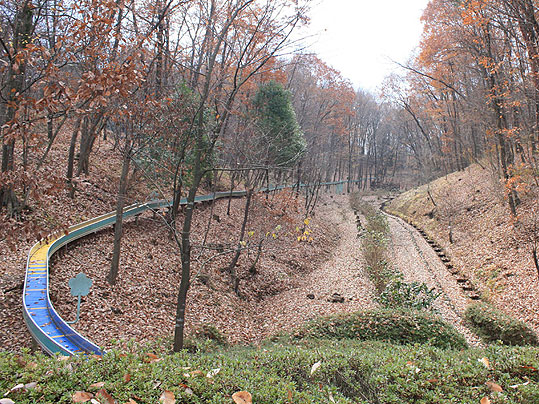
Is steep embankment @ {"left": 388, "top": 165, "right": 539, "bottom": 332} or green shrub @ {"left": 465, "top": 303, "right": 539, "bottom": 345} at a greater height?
steep embankment @ {"left": 388, "top": 165, "right": 539, "bottom": 332}

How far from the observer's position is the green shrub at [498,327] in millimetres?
6664

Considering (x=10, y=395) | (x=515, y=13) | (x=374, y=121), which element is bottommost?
(x=10, y=395)

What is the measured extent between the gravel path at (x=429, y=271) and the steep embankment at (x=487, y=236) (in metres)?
0.64

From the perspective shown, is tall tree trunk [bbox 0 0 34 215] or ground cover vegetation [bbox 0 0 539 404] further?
tall tree trunk [bbox 0 0 34 215]

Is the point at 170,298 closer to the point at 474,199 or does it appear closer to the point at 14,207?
the point at 14,207

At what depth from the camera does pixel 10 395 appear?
2291 millimetres

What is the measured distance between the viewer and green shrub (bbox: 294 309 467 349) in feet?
20.7

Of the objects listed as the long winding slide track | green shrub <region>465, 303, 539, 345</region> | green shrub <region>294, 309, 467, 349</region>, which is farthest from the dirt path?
the long winding slide track

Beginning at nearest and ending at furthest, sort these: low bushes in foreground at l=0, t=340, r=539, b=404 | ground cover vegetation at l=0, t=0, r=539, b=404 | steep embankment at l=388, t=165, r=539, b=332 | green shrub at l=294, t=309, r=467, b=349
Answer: low bushes in foreground at l=0, t=340, r=539, b=404
ground cover vegetation at l=0, t=0, r=539, b=404
green shrub at l=294, t=309, r=467, b=349
steep embankment at l=388, t=165, r=539, b=332

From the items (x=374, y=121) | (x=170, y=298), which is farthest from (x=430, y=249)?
(x=374, y=121)

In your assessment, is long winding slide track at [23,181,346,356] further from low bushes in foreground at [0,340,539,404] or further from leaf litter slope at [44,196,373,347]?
low bushes in foreground at [0,340,539,404]

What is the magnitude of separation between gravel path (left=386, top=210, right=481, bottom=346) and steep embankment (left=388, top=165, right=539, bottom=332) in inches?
25.4

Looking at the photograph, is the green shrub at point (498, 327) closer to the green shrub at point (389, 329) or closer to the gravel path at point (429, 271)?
the gravel path at point (429, 271)

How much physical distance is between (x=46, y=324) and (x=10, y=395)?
4.19 m
